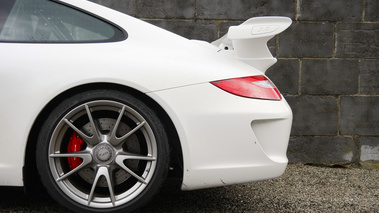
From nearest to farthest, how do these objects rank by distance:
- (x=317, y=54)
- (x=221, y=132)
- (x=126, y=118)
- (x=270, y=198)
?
(x=221, y=132) < (x=126, y=118) < (x=270, y=198) < (x=317, y=54)

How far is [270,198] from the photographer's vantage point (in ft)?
11.5

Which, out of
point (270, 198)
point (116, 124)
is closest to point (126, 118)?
point (116, 124)

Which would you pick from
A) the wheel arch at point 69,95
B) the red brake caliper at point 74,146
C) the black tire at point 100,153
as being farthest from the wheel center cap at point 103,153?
the wheel arch at point 69,95

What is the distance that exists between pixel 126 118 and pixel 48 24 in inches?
29.5

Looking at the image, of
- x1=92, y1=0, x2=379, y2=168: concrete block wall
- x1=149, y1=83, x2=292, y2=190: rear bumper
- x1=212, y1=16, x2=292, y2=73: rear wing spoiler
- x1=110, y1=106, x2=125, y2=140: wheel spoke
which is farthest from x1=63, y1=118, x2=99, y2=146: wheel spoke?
x1=92, y1=0, x2=379, y2=168: concrete block wall

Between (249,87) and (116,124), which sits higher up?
(249,87)

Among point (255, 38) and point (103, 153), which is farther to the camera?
point (255, 38)

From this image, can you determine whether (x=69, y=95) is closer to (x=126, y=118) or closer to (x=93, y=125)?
(x=93, y=125)

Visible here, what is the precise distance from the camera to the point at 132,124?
9.12 feet

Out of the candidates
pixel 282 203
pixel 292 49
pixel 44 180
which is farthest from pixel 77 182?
pixel 292 49

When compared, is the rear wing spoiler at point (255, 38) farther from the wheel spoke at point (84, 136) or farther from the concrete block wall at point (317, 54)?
the concrete block wall at point (317, 54)

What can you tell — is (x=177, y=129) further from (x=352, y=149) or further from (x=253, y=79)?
(x=352, y=149)

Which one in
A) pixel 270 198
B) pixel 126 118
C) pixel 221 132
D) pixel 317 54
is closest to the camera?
pixel 221 132

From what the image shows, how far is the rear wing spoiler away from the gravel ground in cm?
98
